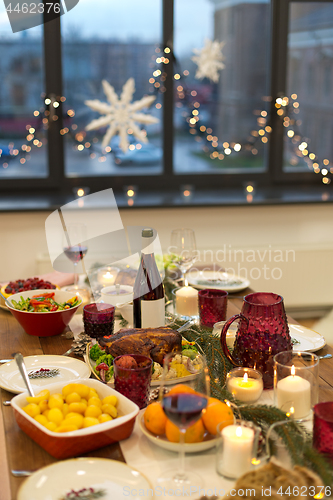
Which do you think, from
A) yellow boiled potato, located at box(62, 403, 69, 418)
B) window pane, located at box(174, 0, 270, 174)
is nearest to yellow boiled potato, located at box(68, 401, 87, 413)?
yellow boiled potato, located at box(62, 403, 69, 418)

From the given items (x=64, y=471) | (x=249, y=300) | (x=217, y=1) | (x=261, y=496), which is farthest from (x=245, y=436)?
(x=217, y=1)

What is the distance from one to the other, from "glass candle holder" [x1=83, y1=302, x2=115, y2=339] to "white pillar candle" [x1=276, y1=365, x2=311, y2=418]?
0.48 m

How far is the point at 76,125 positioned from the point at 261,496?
7.66 ft

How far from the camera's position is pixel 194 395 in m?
0.76

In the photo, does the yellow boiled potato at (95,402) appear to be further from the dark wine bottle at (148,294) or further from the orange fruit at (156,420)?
the dark wine bottle at (148,294)

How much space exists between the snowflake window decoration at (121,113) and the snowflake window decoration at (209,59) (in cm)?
30

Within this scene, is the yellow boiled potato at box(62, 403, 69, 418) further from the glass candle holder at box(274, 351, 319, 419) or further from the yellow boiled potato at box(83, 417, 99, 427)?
the glass candle holder at box(274, 351, 319, 419)

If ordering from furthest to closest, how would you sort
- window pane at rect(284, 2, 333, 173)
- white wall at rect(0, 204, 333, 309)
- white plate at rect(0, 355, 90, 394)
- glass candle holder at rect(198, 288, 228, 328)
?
window pane at rect(284, 2, 333, 173) → white wall at rect(0, 204, 333, 309) → glass candle holder at rect(198, 288, 228, 328) → white plate at rect(0, 355, 90, 394)

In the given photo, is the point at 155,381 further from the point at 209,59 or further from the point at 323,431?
the point at 209,59

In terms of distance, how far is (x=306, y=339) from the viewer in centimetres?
132

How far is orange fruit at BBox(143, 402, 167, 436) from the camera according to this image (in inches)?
33.2

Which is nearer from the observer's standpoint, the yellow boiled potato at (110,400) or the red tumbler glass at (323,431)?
the red tumbler glass at (323,431)

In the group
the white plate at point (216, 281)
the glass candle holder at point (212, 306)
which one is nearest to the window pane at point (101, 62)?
the white plate at point (216, 281)

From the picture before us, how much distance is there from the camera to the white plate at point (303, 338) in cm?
121
